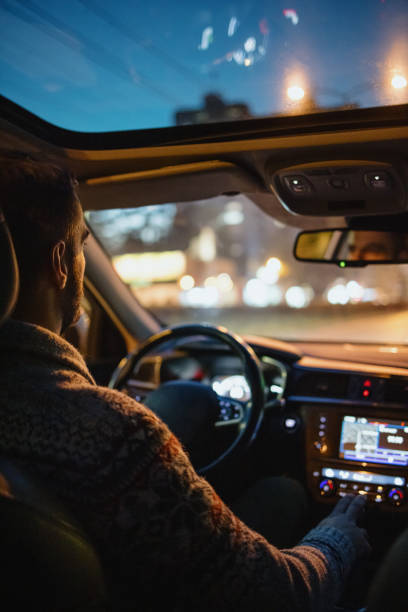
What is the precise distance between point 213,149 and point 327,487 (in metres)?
1.94

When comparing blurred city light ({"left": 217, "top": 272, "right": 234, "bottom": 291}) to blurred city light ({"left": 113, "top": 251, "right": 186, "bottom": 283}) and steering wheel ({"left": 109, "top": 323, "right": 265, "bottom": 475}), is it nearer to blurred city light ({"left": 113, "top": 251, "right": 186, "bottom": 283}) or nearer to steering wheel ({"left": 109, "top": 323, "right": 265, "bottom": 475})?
blurred city light ({"left": 113, "top": 251, "right": 186, "bottom": 283})

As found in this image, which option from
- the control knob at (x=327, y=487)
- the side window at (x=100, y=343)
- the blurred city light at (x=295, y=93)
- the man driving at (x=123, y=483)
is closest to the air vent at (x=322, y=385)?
the control knob at (x=327, y=487)

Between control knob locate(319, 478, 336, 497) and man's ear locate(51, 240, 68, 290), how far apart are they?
2.23 metres

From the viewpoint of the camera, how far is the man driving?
1.22m

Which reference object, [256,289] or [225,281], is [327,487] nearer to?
[225,281]

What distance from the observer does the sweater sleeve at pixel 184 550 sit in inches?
48.0

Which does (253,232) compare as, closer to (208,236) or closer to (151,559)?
(208,236)

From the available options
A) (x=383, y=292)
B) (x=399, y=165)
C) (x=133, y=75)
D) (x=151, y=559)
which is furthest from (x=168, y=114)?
(x=383, y=292)

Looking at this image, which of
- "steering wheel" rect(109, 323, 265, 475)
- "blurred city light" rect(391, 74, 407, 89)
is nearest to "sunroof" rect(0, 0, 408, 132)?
"blurred city light" rect(391, 74, 407, 89)

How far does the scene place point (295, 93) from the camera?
2734 millimetres

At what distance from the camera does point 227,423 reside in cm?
306

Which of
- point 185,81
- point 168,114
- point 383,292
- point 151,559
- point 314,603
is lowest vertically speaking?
point 314,603

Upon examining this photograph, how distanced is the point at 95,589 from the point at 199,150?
91.8 inches

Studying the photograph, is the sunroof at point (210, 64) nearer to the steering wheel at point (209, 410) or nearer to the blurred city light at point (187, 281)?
the steering wheel at point (209, 410)
